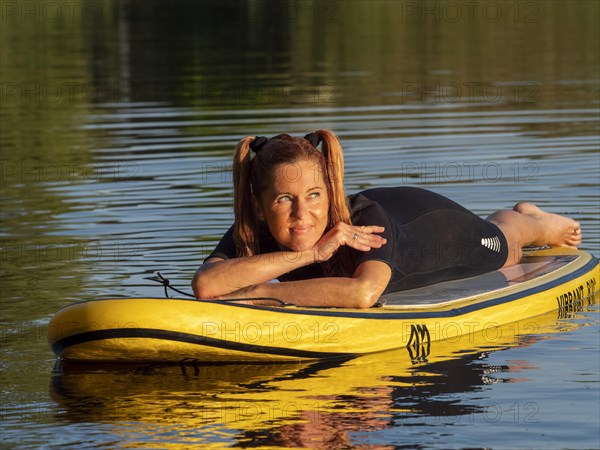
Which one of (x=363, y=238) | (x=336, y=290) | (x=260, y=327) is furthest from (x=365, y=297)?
(x=260, y=327)

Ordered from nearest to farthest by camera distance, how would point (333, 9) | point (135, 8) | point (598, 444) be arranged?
point (598, 444), point (333, 9), point (135, 8)

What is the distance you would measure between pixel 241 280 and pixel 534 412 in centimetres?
185

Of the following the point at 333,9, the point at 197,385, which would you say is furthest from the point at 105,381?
the point at 333,9

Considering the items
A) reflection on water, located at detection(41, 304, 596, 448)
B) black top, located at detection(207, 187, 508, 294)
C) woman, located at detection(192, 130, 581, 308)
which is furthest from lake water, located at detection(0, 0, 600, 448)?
black top, located at detection(207, 187, 508, 294)

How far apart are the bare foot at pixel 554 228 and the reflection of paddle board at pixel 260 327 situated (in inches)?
46.7

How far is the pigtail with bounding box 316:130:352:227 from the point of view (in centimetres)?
726

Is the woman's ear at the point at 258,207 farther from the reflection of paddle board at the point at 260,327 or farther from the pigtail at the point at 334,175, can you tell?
the reflection of paddle board at the point at 260,327

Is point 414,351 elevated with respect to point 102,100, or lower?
lower

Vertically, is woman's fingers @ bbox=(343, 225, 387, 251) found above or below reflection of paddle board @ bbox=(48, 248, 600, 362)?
above

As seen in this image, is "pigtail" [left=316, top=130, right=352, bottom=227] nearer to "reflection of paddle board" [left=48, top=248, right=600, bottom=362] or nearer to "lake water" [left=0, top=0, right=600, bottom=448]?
"reflection of paddle board" [left=48, top=248, right=600, bottom=362]

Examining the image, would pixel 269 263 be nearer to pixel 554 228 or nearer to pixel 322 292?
pixel 322 292

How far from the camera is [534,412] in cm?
631

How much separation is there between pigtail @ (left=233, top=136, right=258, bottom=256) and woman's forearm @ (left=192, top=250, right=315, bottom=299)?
16 centimetres

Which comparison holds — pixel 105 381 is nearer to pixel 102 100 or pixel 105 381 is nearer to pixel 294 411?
pixel 294 411
